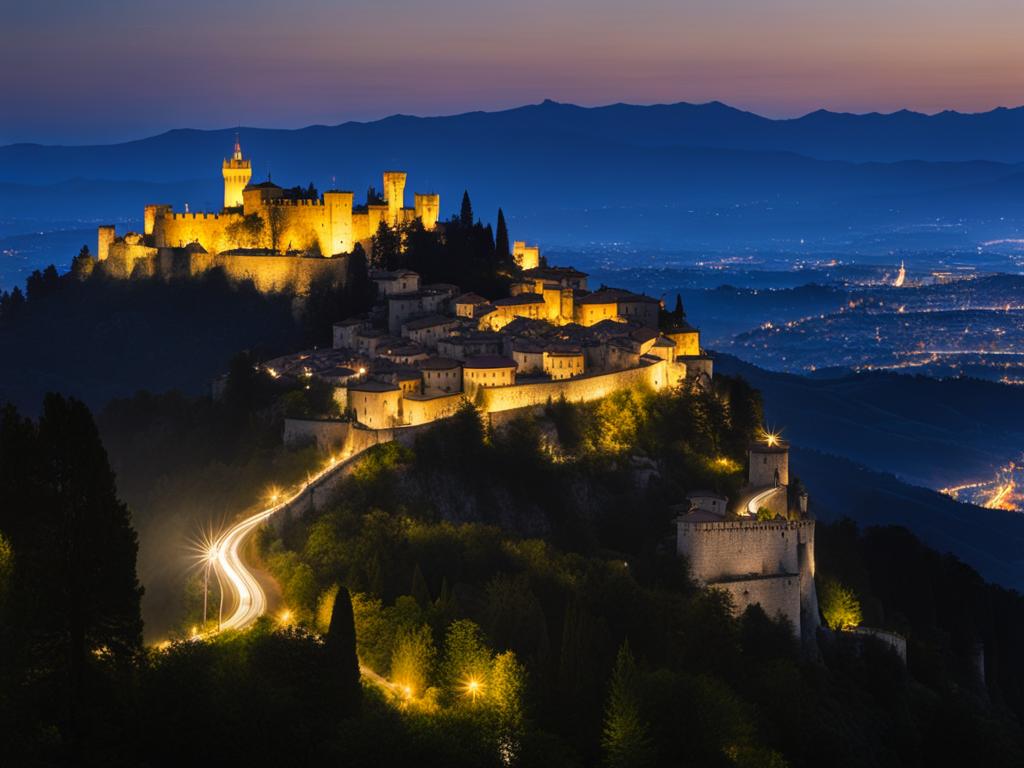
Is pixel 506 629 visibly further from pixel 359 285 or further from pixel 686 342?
pixel 359 285

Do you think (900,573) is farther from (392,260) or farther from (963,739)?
(392,260)

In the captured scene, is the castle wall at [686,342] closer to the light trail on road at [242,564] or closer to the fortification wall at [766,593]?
the light trail on road at [242,564]

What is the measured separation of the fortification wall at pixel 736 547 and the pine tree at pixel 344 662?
15.6m

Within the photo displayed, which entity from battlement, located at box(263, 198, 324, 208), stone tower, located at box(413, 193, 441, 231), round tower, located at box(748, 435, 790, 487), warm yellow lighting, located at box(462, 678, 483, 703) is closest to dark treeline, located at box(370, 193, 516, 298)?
stone tower, located at box(413, 193, 441, 231)

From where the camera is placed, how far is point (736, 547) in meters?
44.6

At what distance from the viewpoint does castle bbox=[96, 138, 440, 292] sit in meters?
75.3

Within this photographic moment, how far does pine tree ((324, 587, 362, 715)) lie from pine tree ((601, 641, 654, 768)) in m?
5.54

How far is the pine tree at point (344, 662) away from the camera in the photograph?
30188 mm

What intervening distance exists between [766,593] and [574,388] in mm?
15346

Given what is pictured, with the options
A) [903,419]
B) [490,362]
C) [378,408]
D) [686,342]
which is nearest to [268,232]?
[686,342]

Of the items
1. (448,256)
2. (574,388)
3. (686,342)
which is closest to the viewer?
(574,388)

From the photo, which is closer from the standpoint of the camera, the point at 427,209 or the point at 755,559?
the point at 755,559

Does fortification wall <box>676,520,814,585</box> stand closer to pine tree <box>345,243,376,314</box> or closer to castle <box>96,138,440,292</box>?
pine tree <box>345,243,376,314</box>

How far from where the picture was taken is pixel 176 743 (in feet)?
85.3
